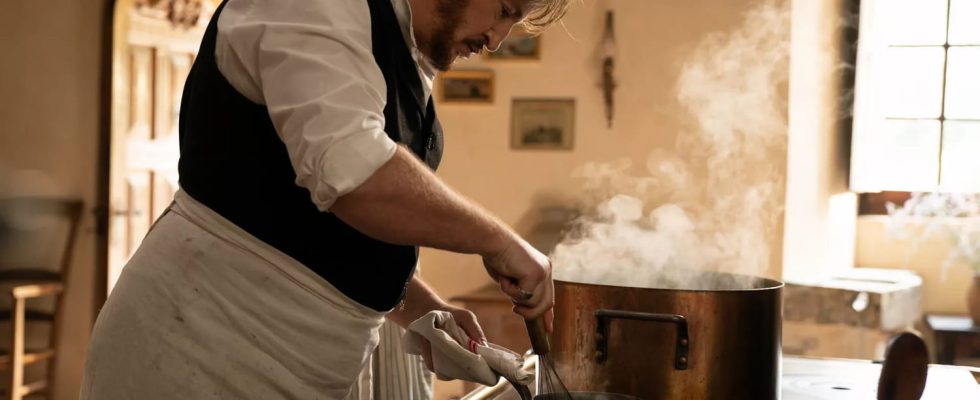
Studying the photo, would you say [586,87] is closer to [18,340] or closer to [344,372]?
[18,340]

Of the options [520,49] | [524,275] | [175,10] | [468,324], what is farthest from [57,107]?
[524,275]

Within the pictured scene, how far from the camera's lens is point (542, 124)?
4520mm

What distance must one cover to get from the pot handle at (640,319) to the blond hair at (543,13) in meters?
0.44

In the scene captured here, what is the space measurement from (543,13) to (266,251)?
572mm

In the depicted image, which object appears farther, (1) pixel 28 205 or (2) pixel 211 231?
(1) pixel 28 205

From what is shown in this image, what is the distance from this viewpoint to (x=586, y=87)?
4.46 meters

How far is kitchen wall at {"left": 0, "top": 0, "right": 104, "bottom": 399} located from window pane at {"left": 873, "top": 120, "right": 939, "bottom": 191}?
139 inches

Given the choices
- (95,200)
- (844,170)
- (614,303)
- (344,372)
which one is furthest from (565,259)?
(95,200)

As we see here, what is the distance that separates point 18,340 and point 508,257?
372cm

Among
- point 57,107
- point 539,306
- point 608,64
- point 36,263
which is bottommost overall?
point 36,263

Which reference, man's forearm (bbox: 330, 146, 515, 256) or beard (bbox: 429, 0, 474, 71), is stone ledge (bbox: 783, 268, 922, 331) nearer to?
beard (bbox: 429, 0, 474, 71)

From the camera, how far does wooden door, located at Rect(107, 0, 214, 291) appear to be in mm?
4531

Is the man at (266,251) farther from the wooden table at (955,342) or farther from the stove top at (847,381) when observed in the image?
the wooden table at (955,342)

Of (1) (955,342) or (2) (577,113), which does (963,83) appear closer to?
(1) (955,342)
